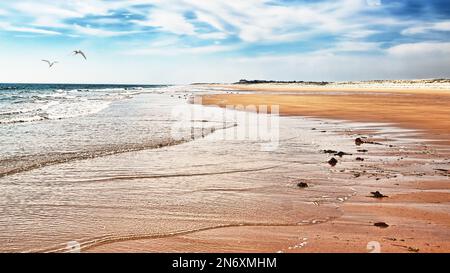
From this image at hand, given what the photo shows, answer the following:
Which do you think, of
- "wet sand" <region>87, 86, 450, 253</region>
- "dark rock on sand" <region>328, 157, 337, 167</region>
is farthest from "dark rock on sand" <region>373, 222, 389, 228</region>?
"dark rock on sand" <region>328, 157, 337, 167</region>

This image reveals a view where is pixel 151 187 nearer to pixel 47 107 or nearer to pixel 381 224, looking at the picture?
pixel 381 224

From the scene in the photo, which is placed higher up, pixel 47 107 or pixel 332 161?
pixel 47 107

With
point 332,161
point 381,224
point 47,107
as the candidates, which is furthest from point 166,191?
point 47,107

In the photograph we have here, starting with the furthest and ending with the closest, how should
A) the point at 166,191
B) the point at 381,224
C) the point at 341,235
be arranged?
1. the point at 166,191
2. the point at 381,224
3. the point at 341,235

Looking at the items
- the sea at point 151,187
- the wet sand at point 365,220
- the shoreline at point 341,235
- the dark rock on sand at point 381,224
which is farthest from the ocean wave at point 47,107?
the dark rock on sand at point 381,224

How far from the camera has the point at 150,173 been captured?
8109mm

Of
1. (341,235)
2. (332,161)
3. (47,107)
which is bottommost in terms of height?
(341,235)

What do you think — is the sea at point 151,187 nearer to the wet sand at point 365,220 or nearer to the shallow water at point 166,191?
the shallow water at point 166,191

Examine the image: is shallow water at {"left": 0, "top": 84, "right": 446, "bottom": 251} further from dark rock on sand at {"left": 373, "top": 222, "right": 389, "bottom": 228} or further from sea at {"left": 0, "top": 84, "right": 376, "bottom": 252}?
dark rock on sand at {"left": 373, "top": 222, "right": 389, "bottom": 228}

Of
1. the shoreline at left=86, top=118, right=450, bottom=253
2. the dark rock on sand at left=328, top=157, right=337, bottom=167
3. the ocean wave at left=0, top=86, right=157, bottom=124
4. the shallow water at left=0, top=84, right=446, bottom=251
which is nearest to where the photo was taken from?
the shoreline at left=86, top=118, right=450, bottom=253

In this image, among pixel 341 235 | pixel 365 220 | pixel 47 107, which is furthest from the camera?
pixel 47 107

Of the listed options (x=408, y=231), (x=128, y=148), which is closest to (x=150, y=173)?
(x=128, y=148)
